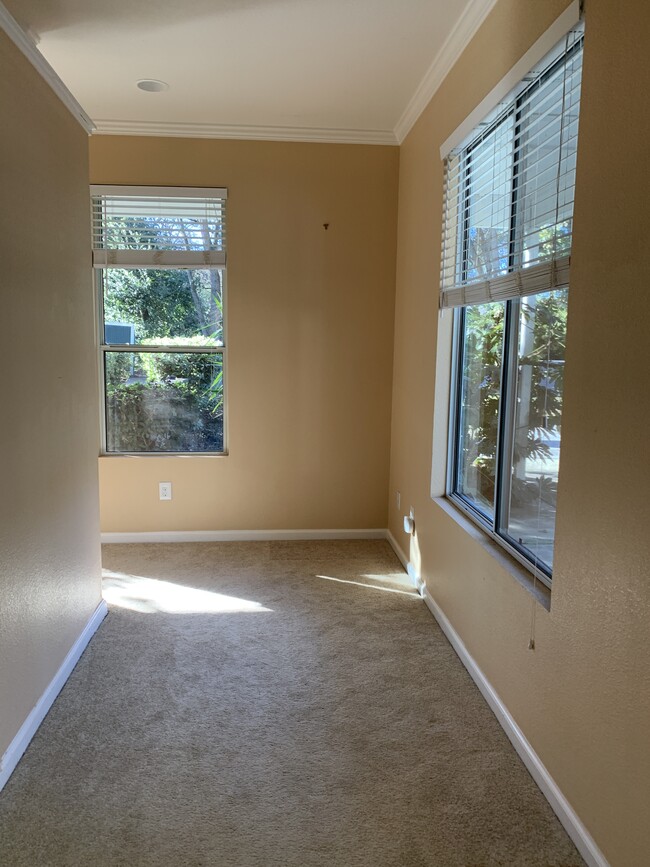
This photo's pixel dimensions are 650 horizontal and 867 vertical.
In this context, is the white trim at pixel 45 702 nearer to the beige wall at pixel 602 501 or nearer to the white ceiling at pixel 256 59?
the beige wall at pixel 602 501

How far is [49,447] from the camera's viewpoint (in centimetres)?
239

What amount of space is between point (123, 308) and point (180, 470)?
115 cm

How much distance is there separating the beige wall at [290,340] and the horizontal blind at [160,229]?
0.09 meters

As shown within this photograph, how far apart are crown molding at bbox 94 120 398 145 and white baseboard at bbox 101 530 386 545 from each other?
8.55 ft

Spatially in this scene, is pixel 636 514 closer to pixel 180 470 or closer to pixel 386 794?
pixel 386 794

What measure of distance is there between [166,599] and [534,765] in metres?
2.05

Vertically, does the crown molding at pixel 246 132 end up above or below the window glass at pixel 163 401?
above

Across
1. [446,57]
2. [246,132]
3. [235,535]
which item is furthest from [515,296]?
[235,535]

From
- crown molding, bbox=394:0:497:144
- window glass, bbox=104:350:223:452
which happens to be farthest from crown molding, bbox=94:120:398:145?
window glass, bbox=104:350:223:452

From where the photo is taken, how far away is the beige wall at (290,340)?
4035 mm

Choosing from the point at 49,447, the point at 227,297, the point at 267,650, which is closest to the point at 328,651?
the point at 267,650

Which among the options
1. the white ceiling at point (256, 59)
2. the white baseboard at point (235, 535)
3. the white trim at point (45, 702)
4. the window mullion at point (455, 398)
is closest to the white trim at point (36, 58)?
the white ceiling at point (256, 59)

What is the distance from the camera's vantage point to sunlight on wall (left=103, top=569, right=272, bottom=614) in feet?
10.6

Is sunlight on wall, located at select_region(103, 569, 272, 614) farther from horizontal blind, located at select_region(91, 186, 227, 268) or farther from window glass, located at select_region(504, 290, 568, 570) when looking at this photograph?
horizontal blind, located at select_region(91, 186, 227, 268)
